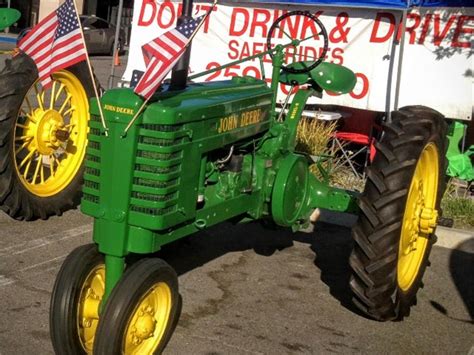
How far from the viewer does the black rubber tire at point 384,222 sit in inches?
175

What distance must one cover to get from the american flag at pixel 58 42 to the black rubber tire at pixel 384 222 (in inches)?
71.1

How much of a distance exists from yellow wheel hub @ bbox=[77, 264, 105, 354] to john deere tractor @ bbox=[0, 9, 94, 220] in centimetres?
224

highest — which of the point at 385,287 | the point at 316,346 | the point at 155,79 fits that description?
the point at 155,79

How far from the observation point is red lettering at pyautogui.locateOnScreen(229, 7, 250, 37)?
9.16 metres

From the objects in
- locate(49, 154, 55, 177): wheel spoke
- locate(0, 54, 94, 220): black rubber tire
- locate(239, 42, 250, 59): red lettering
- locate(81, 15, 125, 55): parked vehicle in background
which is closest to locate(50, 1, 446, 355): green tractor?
locate(0, 54, 94, 220): black rubber tire

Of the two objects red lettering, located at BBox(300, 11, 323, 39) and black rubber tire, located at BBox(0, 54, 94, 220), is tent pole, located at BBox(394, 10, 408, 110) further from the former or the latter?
black rubber tire, located at BBox(0, 54, 94, 220)

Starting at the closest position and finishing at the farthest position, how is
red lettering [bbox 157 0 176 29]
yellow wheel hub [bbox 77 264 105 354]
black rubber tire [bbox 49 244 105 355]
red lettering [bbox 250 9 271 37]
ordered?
black rubber tire [bbox 49 244 105 355]
yellow wheel hub [bbox 77 264 105 354]
red lettering [bbox 250 9 271 37]
red lettering [bbox 157 0 176 29]

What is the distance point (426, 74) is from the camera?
836 centimetres

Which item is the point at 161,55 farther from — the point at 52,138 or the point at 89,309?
the point at 52,138

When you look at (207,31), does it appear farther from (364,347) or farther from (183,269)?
(364,347)

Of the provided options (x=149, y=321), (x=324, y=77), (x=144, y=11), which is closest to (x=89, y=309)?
(x=149, y=321)

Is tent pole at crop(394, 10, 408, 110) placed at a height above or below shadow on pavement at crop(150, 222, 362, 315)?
above

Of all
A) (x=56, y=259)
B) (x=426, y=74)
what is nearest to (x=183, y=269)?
(x=56, y=259)

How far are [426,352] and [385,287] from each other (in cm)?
43
